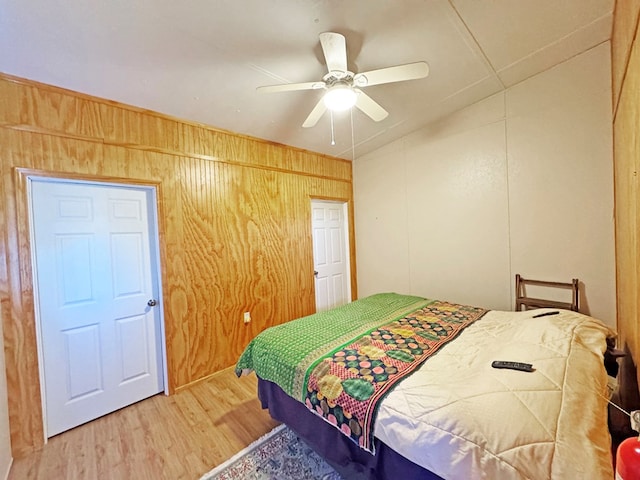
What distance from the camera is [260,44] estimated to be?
70.5 inches

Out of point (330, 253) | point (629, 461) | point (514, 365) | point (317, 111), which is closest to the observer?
point (629, 461)

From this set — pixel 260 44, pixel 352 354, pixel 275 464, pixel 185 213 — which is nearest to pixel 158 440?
pixel 275 464

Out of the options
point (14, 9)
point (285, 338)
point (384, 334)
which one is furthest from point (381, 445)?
point (14, 9)

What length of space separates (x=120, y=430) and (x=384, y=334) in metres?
2.08

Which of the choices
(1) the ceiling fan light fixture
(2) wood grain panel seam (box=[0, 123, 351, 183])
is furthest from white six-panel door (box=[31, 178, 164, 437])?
(1) the ceiling fan light fixture

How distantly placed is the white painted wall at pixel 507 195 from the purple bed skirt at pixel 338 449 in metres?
2.37

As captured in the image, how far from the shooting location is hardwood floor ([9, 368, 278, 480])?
1.66 meters

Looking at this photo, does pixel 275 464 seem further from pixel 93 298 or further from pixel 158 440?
pixel 93 298

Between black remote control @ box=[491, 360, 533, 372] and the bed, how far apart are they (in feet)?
0.07

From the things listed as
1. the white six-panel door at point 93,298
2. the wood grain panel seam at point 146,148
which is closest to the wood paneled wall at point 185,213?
the wood grain panel seam at point 146,148

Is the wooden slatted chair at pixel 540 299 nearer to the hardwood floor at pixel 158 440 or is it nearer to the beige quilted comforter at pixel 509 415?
the beige quilted comforter at pixel 509 415

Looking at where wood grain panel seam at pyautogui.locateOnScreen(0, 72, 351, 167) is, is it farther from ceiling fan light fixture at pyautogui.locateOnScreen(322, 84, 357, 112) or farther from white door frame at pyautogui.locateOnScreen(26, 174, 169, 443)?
ceiling fan light fixture at pyautogui.locateOnScreen(322, 84, 357, 112)

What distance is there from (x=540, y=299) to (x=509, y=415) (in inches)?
88.6

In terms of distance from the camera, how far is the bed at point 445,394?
0.90 metres
